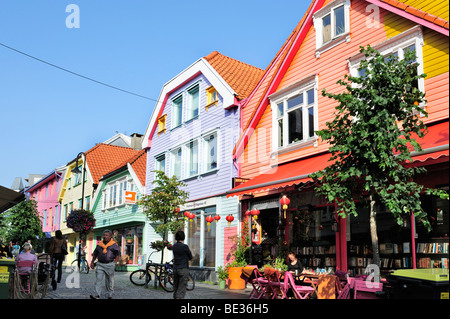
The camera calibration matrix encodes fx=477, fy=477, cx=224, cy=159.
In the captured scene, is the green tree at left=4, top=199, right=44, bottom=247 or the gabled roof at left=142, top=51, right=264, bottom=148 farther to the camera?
the green tree at left=4, top=199, right=44, bottom=247


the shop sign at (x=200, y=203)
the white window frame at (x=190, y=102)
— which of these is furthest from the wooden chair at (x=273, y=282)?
the white window frame at (x=190, y=102)

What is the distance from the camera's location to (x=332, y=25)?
15.5 meters

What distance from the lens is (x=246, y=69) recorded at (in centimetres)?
2341

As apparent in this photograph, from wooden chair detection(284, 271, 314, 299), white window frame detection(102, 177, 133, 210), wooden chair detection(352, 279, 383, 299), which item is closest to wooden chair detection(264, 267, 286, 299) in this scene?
wooden chair detection(284, 271, 314, 299)

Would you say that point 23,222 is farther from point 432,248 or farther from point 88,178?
point 432,248

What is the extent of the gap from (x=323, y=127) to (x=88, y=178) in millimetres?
27324

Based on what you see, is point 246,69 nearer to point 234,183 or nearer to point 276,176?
point 234,183

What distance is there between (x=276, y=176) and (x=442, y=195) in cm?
600

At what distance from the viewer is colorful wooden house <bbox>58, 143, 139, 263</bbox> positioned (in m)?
37.4

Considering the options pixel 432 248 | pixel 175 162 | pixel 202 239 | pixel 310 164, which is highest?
pixel 175 162

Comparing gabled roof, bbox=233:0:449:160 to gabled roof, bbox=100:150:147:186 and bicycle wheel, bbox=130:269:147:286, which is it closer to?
bicycle wheel, bbox=130:269:147:286

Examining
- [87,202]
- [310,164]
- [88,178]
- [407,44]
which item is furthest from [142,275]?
[88,178]

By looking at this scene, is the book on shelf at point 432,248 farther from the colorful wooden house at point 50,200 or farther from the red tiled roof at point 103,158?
the colorful wooden house at point 50,200

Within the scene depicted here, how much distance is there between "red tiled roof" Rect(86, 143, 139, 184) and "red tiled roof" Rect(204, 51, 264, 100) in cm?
1750
